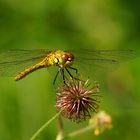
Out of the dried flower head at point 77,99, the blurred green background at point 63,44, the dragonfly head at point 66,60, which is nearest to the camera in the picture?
the dried flower head at point 77,99

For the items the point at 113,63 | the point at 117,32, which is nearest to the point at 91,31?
the point at 117,32

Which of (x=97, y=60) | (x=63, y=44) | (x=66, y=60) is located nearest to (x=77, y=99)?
(x=66, y=60)

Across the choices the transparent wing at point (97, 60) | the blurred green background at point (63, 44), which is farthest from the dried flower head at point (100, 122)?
the blurred green background at point (63, 44)

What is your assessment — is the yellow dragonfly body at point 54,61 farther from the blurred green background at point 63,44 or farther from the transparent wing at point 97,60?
the blurred green background at point 63,44

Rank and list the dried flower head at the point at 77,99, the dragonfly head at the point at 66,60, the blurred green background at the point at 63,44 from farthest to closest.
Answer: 1. the blurred green background at the point at 63,44
2. the dragonfly head at the point at 66,60
3. the dried flower head at the point at 77,99

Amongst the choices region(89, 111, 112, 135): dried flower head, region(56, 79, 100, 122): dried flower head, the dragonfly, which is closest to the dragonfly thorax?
the dragonfly

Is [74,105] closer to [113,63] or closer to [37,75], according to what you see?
[113,63]

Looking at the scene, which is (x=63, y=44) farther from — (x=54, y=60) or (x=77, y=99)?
(x=77, y=99)
